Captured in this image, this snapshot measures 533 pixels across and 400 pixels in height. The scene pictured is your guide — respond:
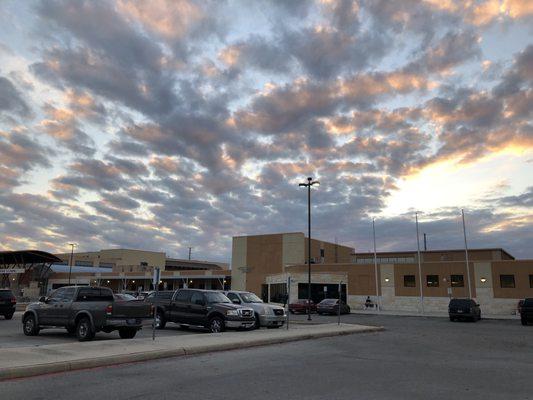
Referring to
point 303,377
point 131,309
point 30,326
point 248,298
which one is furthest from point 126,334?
point 303,377

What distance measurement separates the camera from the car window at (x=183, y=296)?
21.3m

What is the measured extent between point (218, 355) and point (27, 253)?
65.9 m

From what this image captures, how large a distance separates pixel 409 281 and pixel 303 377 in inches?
1918

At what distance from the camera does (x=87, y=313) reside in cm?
1580

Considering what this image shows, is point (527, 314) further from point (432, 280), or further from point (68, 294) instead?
point (68, 294)

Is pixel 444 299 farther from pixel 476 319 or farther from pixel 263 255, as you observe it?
pixel 263 255

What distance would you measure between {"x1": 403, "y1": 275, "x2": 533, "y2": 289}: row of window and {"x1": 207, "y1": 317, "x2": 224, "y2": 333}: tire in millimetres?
39915

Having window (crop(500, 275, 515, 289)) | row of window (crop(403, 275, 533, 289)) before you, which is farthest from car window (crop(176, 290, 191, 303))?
window (crop(500, 275, 515, 289))

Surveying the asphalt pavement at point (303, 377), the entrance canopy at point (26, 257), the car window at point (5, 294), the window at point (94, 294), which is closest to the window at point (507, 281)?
the asphalt pavement at point (303, 377)

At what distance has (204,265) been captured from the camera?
12656 centimetres

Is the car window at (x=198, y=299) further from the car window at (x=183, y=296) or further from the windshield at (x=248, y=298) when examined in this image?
the windshield at (x=248, y=298)

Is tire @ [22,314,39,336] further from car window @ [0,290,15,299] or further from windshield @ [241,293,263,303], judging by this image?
car window @ [0,290,15,299]

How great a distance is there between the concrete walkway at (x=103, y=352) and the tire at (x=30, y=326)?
13.7ft

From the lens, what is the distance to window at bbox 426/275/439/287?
179 ft
